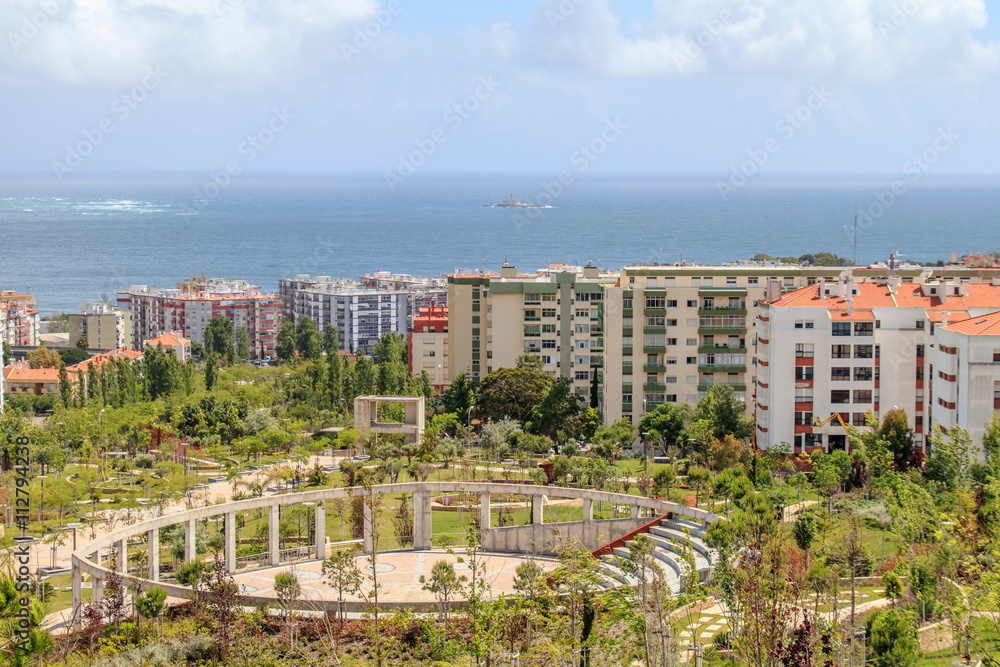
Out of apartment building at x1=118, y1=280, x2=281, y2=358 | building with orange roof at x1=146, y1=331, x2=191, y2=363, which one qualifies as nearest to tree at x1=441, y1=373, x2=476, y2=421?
building with orange roof at x1=146, y1=331, x2=191, y2=363

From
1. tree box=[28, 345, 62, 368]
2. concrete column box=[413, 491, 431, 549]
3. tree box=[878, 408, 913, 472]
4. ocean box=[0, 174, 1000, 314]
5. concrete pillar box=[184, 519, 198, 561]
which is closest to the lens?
concrete pillar box=[184, 519, 198, 561]

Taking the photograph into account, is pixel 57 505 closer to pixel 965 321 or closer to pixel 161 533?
pixel 161 533

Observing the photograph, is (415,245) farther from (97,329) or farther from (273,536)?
(273,536)

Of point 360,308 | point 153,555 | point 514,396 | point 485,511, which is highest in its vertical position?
point 360,308

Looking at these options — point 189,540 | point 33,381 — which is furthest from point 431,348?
point 189,540

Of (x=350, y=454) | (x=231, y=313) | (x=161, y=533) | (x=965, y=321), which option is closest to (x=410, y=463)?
(x=350, y=454)

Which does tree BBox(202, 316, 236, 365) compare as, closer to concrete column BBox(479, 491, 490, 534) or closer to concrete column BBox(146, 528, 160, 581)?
concrete column BBox(479, 491, 490, 534)
